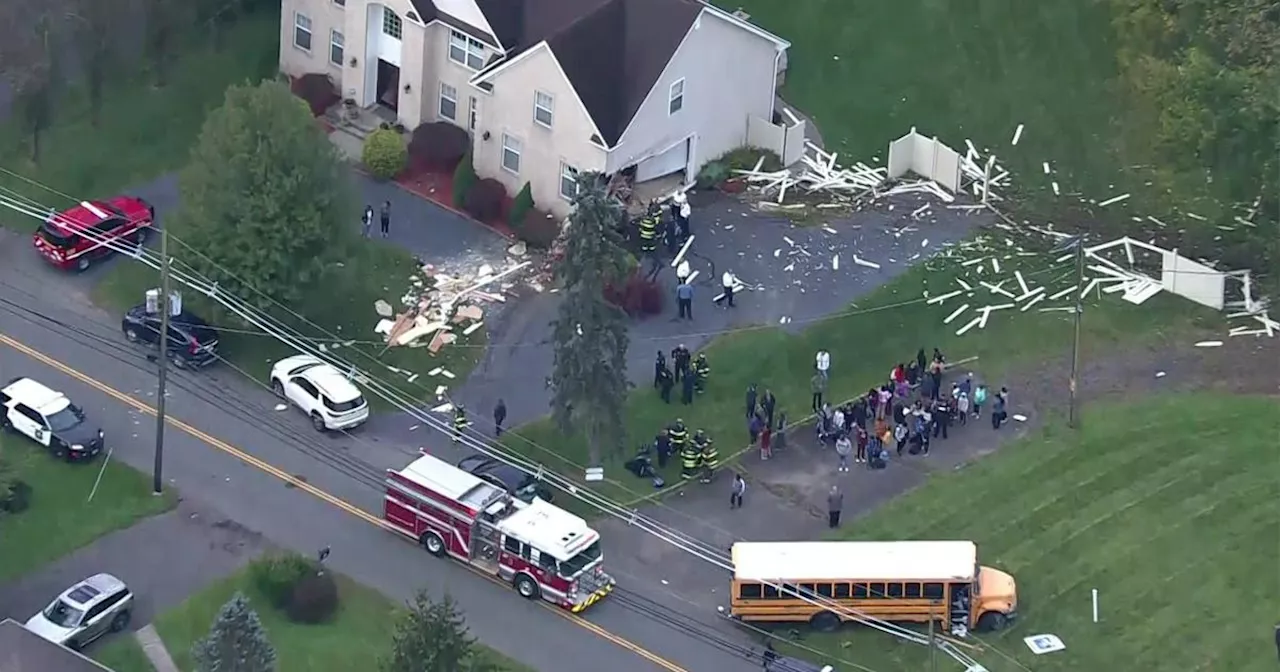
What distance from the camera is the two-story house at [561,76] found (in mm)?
69312

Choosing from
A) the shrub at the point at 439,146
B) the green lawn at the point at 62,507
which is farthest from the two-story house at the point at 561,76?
the green lawn at the point at 62,507

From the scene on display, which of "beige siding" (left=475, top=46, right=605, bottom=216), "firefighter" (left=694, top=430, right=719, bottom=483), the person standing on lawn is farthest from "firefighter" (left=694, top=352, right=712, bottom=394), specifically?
"beige siding" (left=475, top=46, right=605, bottom=216)

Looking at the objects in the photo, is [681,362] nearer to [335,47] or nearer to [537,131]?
[537,131]

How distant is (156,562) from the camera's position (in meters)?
57.0

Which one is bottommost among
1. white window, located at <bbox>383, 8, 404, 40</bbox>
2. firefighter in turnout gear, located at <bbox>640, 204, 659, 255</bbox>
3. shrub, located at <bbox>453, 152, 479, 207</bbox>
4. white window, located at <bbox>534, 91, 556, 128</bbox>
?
firefighter in turnout gear, located at <bbox>640, 204, 659, 255</bbox>

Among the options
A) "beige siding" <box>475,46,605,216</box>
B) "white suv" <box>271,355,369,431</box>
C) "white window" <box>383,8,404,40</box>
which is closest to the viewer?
"white suv" <box>271,355,369,431</box>

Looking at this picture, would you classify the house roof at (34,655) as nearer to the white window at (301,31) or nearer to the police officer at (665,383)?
the police officer at (665,383)

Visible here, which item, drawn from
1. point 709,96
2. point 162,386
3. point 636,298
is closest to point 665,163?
point 709,96

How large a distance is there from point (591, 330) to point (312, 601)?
9.26 metres

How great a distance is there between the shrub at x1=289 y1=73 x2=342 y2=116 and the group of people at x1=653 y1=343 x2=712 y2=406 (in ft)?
56.8

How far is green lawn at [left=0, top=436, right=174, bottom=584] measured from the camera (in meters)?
57.2

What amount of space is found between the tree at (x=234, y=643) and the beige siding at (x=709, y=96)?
25602mm

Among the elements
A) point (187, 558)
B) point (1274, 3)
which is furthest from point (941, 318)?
point (187, 558)

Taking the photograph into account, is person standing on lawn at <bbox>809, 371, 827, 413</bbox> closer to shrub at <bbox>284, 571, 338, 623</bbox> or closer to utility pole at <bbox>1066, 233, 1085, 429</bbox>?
utility pole at <bbox>1066, 233, 1085, 429</bbox>
